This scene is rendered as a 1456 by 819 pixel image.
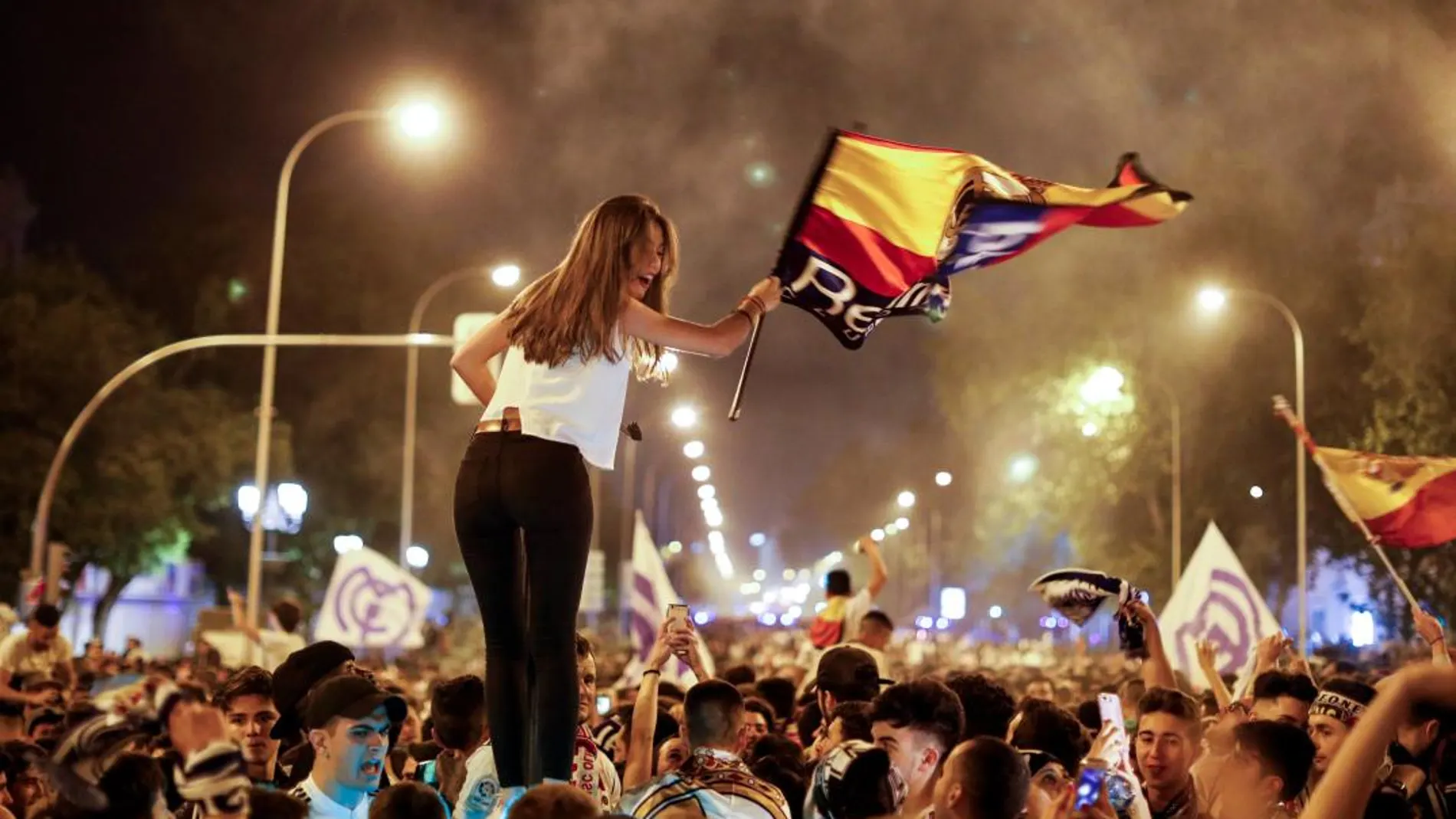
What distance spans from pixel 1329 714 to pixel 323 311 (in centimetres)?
5612

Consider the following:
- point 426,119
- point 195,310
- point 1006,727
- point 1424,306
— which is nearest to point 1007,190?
point 1006,727

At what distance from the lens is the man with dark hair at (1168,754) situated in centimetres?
720

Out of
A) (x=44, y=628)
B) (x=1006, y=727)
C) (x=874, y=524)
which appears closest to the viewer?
(x=1006, y=727)

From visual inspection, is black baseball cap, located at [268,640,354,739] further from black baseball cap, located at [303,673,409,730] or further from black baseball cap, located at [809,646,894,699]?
black baseball cap, located at [809,646,894,699]

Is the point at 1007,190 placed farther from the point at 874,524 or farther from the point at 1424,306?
the point at 874,524

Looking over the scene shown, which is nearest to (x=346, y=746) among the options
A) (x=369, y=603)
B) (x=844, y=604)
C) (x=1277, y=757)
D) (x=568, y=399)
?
(x=568, y=399)

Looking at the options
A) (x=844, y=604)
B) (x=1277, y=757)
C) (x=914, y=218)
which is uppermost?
(x=914, y=218)

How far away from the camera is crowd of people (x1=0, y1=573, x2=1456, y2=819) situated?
4.01 metres

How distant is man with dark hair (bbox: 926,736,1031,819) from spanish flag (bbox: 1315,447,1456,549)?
9471mm

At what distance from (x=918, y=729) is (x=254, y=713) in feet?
9.14

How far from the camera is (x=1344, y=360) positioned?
47531mm

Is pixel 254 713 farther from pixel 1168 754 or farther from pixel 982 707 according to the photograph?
pixel 1168 754

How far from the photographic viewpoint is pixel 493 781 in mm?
6430

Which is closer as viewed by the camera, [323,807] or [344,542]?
[323,807]
